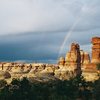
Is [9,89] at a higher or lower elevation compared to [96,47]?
lower

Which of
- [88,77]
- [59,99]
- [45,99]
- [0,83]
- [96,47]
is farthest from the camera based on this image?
[96,47]

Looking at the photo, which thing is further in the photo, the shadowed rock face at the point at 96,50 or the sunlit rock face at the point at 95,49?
the sunlit rock face at the point at 95,49

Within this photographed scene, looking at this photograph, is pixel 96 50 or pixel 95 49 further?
pixel 95 49

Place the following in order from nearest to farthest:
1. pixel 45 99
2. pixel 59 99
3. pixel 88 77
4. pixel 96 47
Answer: pixel 59 99, pixel 45 99, pixel 88 77, pixel 96 47

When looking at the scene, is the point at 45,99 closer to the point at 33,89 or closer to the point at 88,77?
the point at 33,89

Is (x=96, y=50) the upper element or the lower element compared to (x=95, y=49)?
lower

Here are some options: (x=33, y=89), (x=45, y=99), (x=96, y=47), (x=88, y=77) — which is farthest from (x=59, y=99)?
(x=96, y=47)

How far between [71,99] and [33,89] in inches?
441

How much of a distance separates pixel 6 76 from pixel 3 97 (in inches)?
3053

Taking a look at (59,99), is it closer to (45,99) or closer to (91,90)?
(45,99)

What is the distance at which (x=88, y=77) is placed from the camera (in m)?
174

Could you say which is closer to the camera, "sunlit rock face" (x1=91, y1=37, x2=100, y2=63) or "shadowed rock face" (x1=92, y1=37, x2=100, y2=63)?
"shadowed rock face" (x1=92, y1=37, x2=100, y2=63)

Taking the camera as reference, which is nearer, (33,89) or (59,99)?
(59,99)

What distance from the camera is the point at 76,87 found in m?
121
